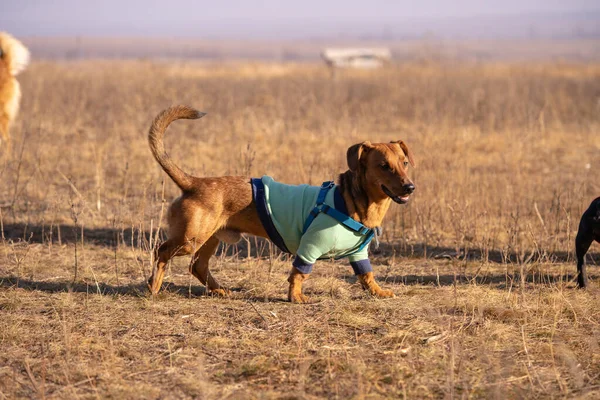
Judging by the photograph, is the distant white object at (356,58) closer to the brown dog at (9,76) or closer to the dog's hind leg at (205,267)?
the brown dog at (9,76)

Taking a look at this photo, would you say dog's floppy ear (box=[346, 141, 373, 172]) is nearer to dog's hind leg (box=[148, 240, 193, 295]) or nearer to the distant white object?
dog's hind leg (box=[148, 240, 193, 295])

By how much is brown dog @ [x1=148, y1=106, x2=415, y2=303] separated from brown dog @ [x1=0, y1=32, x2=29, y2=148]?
19.2 ft

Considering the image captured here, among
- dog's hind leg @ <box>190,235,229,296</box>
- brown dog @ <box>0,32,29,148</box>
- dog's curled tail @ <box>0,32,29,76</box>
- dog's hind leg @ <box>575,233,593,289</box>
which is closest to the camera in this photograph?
dog's hind leg @ <box>190,235,229,296</box>

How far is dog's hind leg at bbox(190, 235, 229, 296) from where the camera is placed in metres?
5.81

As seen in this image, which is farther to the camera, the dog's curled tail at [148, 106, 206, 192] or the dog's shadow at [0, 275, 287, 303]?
the dog's shadow at [0, 275, 287, 303]

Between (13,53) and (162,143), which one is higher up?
(13,53)

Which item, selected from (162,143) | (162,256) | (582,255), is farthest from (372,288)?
(162,143)

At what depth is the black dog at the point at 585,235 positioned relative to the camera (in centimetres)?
591

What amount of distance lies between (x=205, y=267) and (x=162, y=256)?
395mm

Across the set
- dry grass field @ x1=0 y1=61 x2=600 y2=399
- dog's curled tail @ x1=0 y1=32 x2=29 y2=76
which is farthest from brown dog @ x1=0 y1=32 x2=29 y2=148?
dry grass field @ x1=0 y1=61 x2=600 y2=399

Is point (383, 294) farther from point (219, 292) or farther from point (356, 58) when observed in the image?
point (356, 58)

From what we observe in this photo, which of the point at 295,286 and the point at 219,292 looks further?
the point at 219,292

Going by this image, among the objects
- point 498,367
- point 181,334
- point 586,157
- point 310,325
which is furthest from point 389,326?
point 586,157

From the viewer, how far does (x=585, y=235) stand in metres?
5.98
